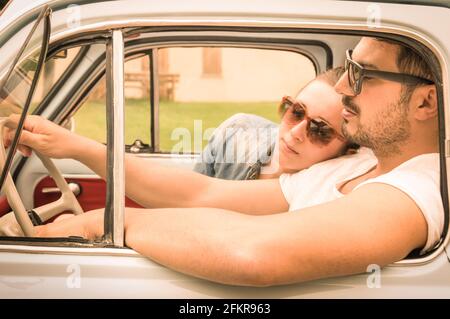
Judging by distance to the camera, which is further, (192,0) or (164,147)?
(164,147)

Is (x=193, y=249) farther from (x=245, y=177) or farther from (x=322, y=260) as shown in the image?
(x=245, y=177)

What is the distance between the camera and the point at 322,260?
1537 mm

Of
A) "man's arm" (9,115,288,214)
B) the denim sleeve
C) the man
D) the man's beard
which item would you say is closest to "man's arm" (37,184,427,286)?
the man

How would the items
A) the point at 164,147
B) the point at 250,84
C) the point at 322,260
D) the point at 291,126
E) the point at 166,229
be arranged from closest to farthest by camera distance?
the point at 322,260, the point at 166,229, the point at 291,126, the point at 250,84, the point at 164,147

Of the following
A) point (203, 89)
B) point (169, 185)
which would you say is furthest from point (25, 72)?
point (203, 89)

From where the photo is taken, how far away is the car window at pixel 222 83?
98.9 inches

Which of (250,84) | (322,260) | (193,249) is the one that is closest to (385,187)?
(322,260)

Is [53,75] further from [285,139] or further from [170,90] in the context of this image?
[285,139]

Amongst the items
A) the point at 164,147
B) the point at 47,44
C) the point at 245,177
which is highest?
the point at 164,147

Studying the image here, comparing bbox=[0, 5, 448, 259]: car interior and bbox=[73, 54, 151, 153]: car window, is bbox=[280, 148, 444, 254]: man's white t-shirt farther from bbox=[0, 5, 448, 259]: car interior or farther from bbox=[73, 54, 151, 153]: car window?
bbox=[73, 54, 151, 153]: car window

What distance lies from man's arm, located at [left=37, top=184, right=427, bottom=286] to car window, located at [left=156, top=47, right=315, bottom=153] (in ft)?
2.76

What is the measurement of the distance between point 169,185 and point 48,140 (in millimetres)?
467

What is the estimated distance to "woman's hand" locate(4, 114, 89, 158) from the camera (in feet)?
6.56
